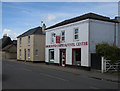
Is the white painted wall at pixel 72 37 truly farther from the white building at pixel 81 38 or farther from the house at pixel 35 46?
the house at pixel 35 46

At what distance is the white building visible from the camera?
19.2 m

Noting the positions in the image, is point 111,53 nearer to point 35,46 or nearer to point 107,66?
point 107,66

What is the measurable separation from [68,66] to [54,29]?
20.9 ft

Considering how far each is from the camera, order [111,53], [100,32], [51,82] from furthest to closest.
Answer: [100,32], [111,53], [51,82]

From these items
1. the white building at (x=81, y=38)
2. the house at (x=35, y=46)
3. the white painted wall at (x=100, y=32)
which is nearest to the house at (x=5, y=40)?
the house at (x=35, y=46)

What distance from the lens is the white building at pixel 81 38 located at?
19172 millimetres

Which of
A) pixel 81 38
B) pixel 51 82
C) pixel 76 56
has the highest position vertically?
pixel 81 38

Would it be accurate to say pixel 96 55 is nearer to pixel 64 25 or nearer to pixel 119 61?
pixel 119 61

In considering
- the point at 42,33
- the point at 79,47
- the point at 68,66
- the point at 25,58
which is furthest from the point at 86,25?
the point at 25,58

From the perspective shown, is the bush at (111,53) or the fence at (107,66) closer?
the bush at (111,53)

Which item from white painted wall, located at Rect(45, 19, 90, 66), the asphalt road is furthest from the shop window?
the asphalt road

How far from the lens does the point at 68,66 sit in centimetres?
2206

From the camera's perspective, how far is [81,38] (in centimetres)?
2006

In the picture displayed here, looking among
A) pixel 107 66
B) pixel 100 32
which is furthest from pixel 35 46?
pixel 107 66
